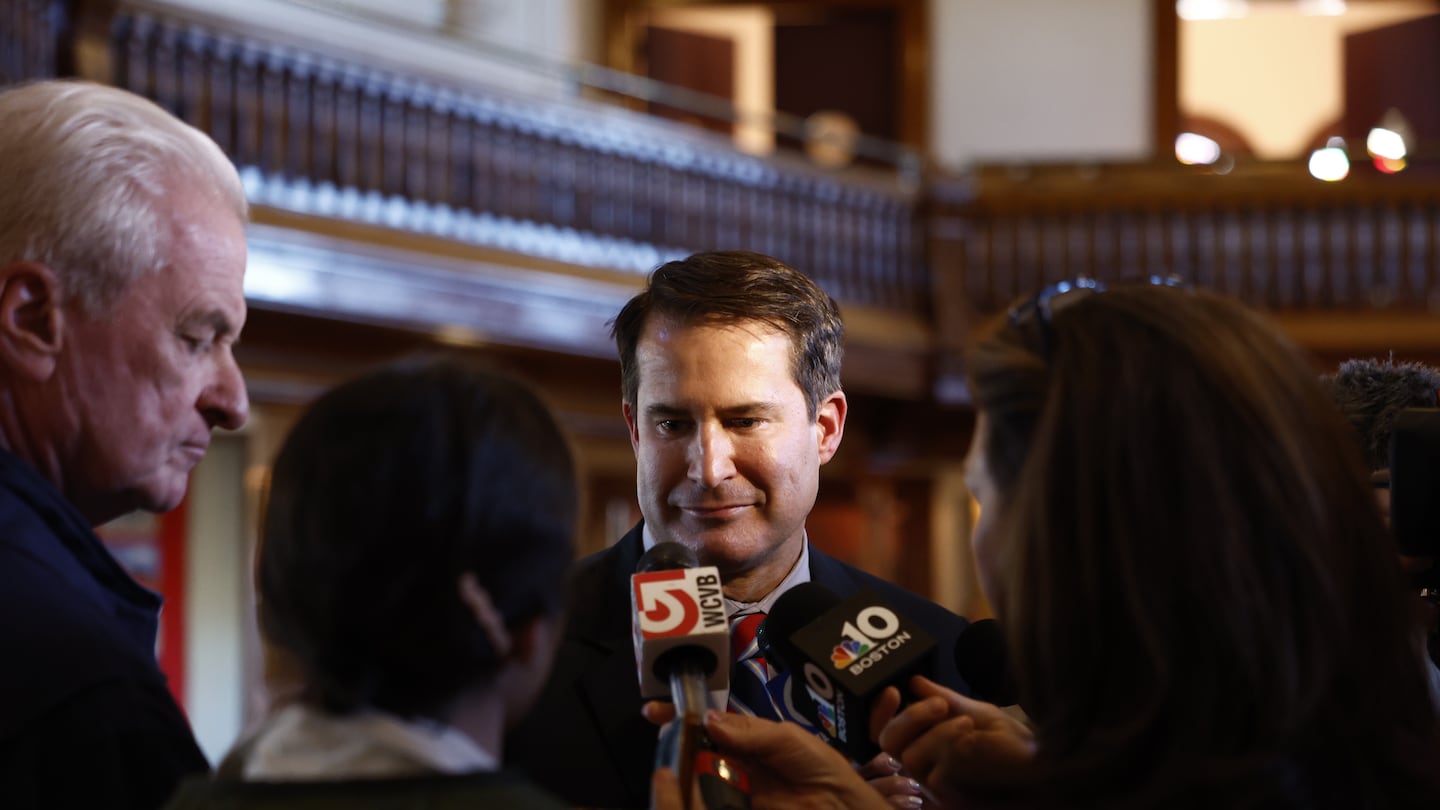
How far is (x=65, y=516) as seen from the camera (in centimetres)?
182

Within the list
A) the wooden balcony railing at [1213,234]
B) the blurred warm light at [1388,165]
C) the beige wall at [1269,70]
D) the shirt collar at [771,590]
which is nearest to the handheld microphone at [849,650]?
the shirt collar at [771,590]

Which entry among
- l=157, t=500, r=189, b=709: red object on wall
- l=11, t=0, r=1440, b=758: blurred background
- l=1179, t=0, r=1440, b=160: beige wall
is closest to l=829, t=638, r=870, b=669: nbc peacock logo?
l=11, t=0, r=1440, b=758: blurred background

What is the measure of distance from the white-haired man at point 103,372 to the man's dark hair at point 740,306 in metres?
0.82

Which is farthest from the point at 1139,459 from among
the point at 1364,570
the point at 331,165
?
the point at 331,165

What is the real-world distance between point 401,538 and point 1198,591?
78 centimetres

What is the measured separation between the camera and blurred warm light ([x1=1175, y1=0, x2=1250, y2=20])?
34.2 feet

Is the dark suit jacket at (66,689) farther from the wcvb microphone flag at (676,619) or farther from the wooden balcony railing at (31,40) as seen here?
the wooden balcony railing at (31,40)

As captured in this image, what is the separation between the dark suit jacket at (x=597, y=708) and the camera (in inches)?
93.1

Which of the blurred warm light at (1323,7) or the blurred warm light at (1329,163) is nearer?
the blurred warm light at (1329,163)

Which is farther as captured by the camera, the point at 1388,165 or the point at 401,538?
the point at 1388,165

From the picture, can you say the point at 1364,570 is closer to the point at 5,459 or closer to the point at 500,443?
the point at 500,443

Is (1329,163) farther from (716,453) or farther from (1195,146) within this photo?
(716,453)

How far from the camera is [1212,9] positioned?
10523 mm

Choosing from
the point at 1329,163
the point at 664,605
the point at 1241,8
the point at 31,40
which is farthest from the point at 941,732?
the point at 1241,8
